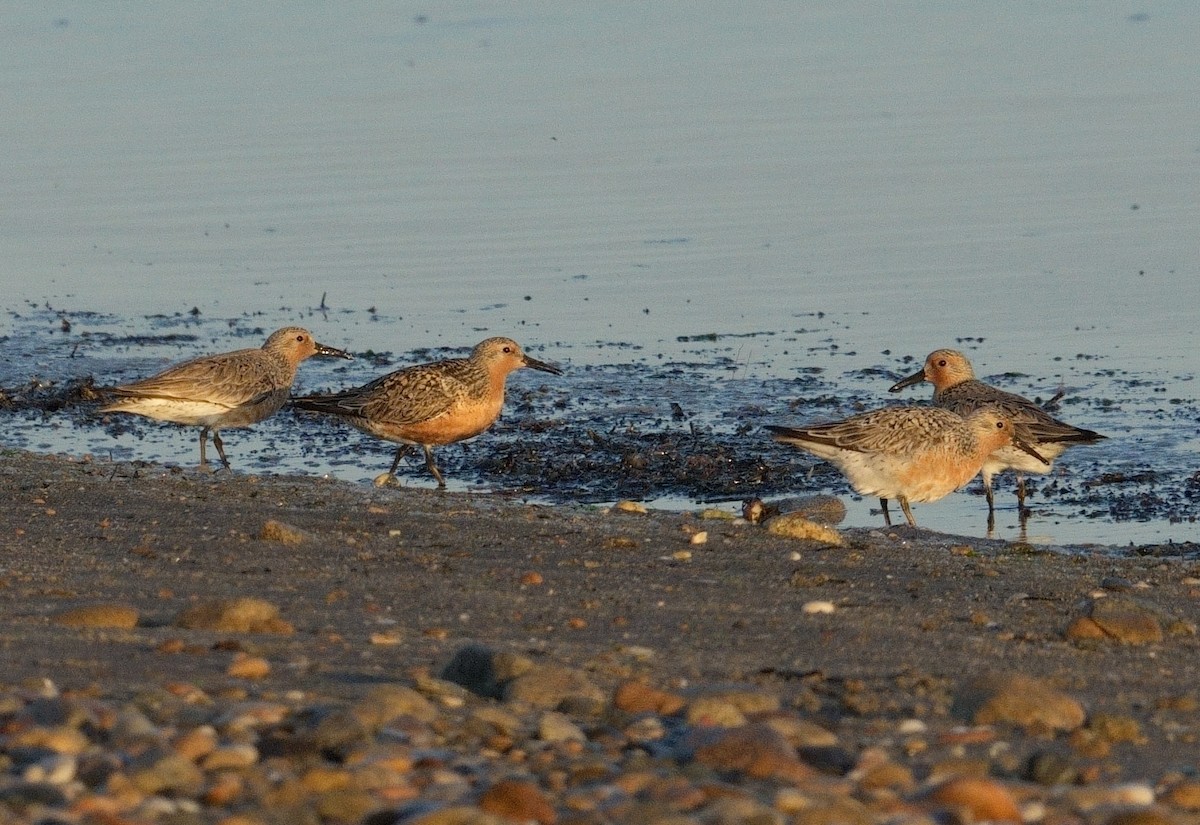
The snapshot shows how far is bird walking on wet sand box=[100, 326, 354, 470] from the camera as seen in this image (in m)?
12.1

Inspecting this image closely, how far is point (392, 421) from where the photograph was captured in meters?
11.7

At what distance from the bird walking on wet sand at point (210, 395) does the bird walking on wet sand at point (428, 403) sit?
0.36 metres

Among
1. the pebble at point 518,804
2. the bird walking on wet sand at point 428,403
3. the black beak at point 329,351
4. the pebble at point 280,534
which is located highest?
the black beak at point 329,351

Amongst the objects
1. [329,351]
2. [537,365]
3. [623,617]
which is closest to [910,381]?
[537,365]

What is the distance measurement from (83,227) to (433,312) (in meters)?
4.61

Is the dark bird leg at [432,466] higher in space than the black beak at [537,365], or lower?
lower

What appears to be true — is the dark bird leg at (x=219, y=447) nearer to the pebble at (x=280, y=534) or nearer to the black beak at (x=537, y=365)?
the black beak at (x=537, y=365)

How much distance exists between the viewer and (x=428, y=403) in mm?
11742

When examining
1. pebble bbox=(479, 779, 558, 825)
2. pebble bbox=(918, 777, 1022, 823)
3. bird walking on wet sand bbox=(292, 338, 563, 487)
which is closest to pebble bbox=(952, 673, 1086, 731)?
pebble bbox=(918, 777, 1022, 823)

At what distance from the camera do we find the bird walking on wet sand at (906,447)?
11.0 meters

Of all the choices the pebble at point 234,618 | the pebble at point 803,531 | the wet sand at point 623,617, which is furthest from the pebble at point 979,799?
the pebble at point 803,531

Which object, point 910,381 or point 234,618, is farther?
point 910,381

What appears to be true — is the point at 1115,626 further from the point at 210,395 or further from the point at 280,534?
the point at 210,395

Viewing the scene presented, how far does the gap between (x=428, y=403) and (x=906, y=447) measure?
2814mm
